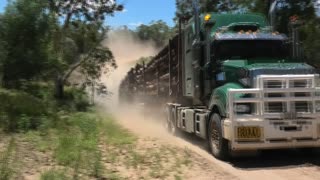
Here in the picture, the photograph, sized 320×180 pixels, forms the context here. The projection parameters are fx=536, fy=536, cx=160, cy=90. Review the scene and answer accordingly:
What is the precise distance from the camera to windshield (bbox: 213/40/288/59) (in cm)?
1211

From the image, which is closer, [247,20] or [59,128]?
[247,20]

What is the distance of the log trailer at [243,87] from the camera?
10.2 meters

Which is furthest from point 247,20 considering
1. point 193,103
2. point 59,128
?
point 59,128

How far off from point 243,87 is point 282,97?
893 mm

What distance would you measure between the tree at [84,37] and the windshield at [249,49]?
19514 mm

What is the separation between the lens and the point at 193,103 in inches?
584

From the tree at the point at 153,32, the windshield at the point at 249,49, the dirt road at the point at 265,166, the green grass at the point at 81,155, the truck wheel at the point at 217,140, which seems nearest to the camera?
the green grass at the point at 81,155

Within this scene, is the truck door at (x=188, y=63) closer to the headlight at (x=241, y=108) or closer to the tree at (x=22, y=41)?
the headlight at (x=241, y=108)

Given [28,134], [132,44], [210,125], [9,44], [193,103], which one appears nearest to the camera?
[210,125]

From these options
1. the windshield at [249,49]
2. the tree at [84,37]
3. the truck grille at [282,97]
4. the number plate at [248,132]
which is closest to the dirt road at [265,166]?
the number plate at [248,132]

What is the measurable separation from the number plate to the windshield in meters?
2.43

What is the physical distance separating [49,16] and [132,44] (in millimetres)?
86708

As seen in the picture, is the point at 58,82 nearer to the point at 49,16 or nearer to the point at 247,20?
the point at 49,16

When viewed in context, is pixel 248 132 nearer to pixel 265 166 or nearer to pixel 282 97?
pixel 265 166
